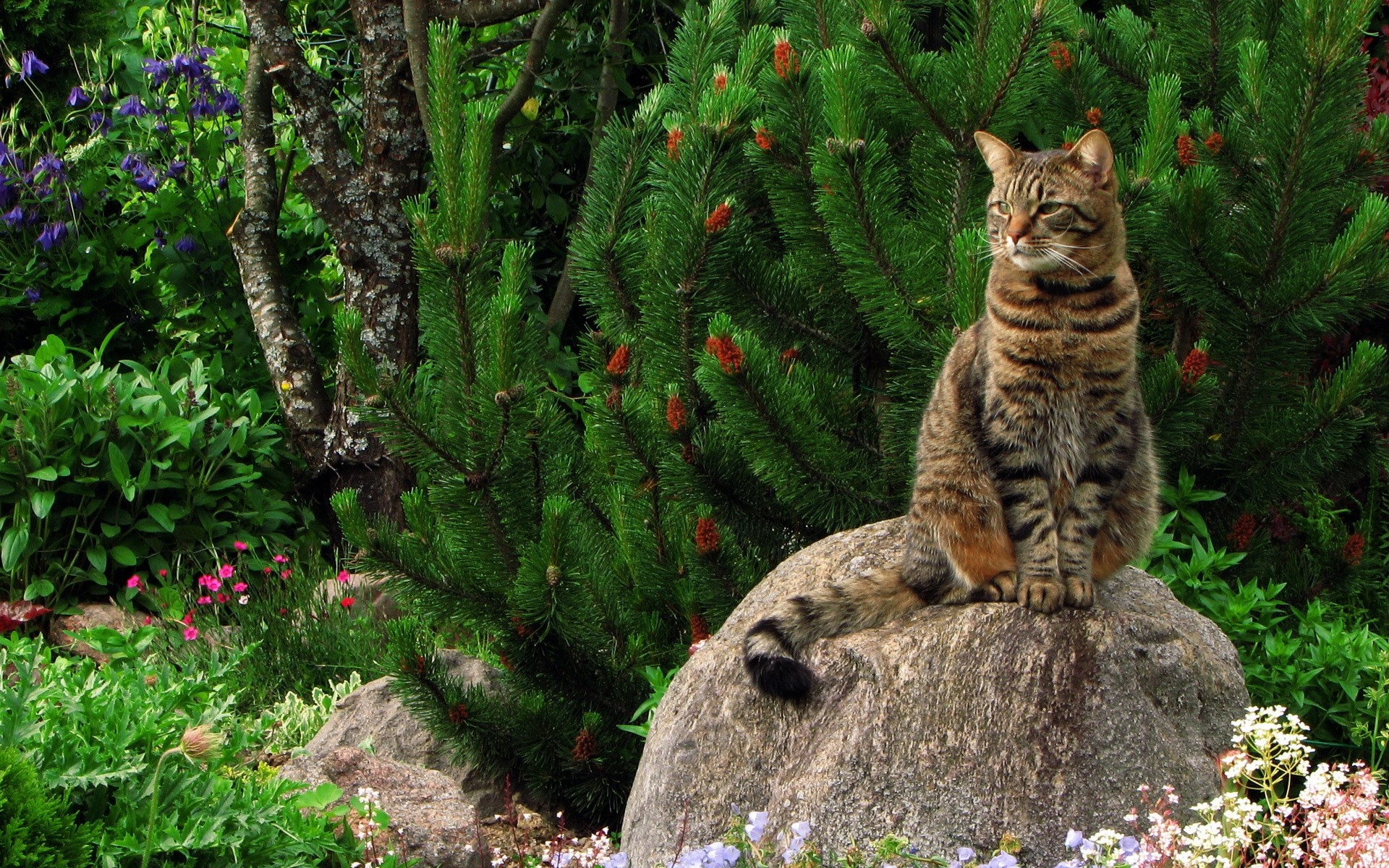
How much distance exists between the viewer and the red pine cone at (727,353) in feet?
13.6

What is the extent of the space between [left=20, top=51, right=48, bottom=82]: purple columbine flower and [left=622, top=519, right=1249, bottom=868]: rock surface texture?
Result: 639cm

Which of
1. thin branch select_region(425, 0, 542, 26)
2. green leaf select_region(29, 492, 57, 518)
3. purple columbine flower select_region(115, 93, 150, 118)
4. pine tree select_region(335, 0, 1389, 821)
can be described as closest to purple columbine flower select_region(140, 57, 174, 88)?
purple columbine flower select_region(115, 93, 150, 118)

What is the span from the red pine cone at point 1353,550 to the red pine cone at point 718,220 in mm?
2509

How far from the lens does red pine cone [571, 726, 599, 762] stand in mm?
4594

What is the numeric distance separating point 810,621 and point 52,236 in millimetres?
5998

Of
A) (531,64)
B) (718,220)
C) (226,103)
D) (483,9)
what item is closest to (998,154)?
(718,220)

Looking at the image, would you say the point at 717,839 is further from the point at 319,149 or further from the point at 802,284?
the point at 319,149

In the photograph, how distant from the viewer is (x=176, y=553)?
22.1 ft

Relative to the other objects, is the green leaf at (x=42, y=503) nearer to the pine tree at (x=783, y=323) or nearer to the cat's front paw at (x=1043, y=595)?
the pine tree at (x=783, y=323)

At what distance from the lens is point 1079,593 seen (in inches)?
139

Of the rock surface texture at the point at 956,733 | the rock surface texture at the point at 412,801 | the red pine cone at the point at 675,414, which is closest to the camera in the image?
the rock surface texture at the point at 956,733

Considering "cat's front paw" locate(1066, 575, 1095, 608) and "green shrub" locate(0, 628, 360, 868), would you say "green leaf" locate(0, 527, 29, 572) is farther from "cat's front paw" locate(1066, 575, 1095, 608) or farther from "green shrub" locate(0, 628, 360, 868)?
"cat's front paw" locate(1066, 575, 1095, 608)

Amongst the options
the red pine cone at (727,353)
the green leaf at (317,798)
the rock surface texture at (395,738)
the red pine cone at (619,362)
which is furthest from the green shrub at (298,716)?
the red pine cone at (727,353)

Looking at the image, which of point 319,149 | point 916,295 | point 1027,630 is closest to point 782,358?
point 916,295
